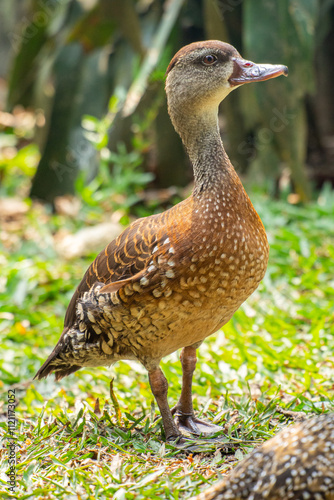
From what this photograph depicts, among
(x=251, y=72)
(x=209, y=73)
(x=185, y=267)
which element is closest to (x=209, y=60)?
(x=209, y=73)

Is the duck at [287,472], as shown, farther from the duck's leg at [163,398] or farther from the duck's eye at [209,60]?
the duck's eye at [209,60]

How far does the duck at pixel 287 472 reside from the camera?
2434mm

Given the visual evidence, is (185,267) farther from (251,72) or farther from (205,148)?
(251,72)

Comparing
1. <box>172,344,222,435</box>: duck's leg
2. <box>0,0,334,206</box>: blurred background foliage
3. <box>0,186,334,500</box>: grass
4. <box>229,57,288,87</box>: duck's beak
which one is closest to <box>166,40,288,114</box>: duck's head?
<box>229,57,288,87</box>: duck's beak

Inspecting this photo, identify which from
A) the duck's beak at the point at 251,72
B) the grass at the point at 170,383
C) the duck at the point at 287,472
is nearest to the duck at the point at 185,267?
the duck's beak at the point at 251,72

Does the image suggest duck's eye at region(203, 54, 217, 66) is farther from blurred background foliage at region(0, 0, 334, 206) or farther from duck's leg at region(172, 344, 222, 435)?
blurred background foliage at region(0, 0, 334, 206)

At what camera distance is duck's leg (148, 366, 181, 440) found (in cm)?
328

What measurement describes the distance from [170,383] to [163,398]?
32.3 inches

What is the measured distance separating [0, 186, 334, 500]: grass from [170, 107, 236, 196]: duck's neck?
129cm

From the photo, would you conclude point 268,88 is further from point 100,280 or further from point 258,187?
point 100,280

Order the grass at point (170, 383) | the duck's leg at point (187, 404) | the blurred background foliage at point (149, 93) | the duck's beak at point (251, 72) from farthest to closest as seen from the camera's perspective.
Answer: the blurred background foliage at point (149, 93)
the duck's leg at point (187, 404)
the duck's beak at point (251, 72)
the grass at point (170, 383)

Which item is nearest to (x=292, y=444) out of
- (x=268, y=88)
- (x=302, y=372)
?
(x=302, y=372)

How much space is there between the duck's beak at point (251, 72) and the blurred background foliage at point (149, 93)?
6.51 feet

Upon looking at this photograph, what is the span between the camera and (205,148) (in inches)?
132
